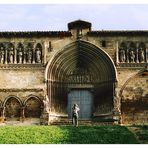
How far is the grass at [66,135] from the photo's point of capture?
21.7 metres

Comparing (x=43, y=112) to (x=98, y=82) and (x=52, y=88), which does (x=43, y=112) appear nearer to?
(x=52, y=88)

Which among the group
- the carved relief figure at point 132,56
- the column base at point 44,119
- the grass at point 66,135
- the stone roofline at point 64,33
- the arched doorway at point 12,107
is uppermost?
the stone roofline at point 64,33

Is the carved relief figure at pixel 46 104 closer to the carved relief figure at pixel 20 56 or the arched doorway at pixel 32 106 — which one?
the arched doorway at pixel 32 106

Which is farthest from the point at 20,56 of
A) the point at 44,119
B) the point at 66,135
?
the point at 66,135

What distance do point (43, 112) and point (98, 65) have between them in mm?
4233

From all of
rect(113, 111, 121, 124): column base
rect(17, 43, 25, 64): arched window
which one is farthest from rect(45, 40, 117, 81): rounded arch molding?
rect(113, 111, 121, 124): column base

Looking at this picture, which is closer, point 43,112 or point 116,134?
point 116,134

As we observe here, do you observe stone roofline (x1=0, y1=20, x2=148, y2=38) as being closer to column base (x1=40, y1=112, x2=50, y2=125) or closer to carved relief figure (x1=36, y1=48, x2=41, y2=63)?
carved relief figure (x1=36, y1=48, x2=41, y2=63)

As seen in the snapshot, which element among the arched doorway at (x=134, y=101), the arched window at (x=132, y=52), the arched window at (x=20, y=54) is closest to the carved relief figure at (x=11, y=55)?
the arched window at (x=20, y=54)

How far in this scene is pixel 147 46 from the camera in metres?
30.5

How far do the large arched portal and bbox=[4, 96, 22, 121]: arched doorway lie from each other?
1.86 m

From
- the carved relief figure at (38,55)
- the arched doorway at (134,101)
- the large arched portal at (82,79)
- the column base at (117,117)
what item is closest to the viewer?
the column base at (117,117)

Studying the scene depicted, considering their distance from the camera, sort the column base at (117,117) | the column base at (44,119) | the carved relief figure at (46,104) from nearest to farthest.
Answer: the column base at (117,117) → the column base at (44,119) → the carved relief figure at (46,104)

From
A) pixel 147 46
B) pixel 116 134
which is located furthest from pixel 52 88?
pixel 116 134
